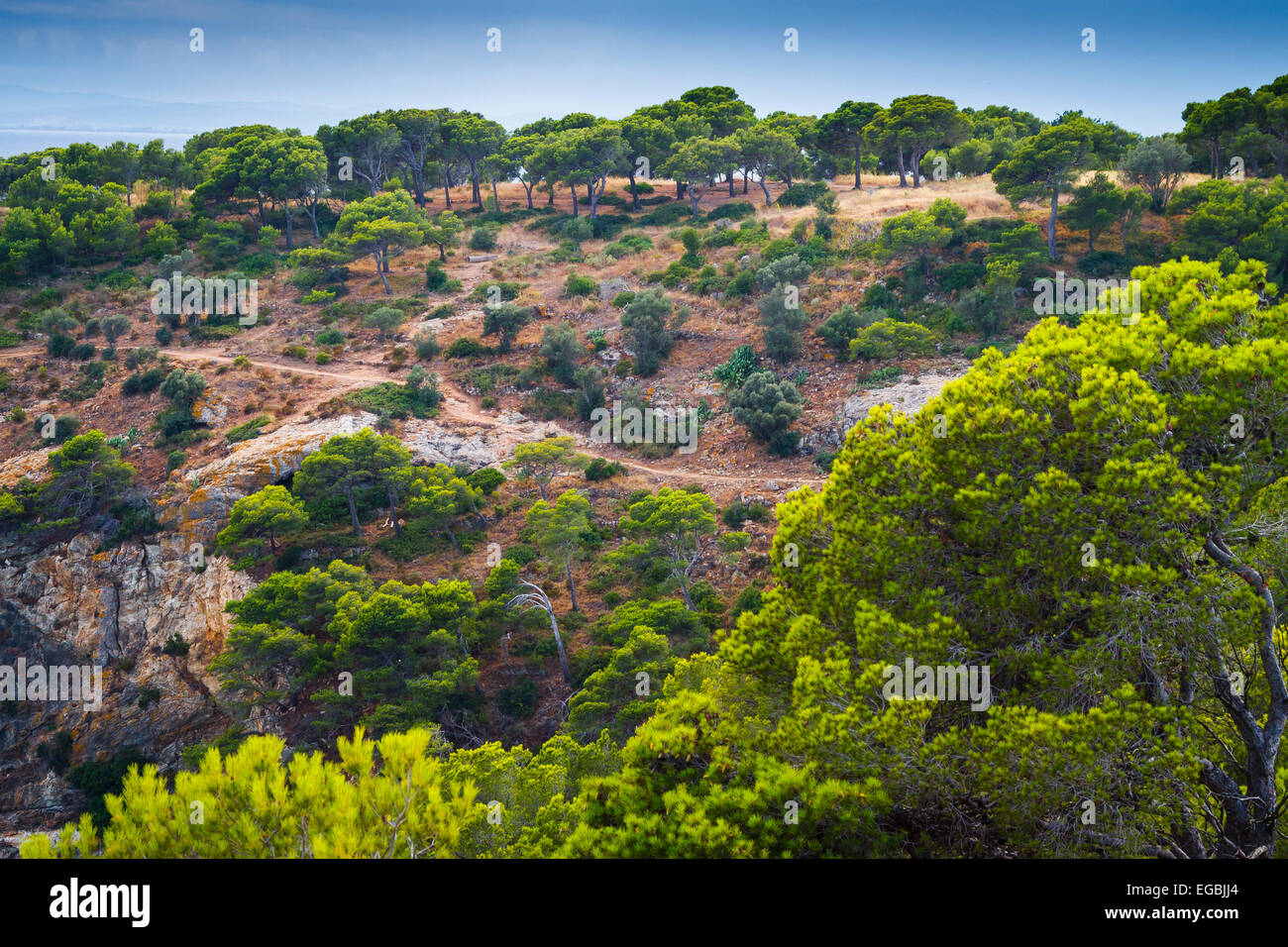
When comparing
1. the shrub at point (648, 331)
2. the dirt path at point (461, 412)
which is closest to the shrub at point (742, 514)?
the dirt path at point (461, 412)

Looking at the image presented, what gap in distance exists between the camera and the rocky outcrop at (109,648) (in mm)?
28469

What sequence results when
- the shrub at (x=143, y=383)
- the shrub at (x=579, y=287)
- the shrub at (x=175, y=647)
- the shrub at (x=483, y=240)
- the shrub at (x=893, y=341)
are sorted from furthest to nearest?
the shrub at (x=483, y=240) → the shrub at (x=579, y=287) → the shrub at (x=143, y=383) → the shrub at (x=893, y=341) → the shrub at (x=175, y=647)

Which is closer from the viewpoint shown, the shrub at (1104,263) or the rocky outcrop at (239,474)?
the rocky outcrop at (239,474)

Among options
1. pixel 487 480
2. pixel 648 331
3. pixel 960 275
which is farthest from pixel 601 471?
pixel 960 275

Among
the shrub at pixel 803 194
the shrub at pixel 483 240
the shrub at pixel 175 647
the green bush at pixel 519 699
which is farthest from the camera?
the shrub at pixel 483 240

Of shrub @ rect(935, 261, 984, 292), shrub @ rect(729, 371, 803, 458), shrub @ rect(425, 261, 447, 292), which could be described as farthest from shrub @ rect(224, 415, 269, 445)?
shrub @ rect(935, 261, 984, 292)

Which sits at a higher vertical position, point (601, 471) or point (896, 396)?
point (896, 396)

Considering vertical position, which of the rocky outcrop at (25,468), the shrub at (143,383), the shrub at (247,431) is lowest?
the rocky outcrop at (25,468)

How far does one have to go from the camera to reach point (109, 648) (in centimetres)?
3172

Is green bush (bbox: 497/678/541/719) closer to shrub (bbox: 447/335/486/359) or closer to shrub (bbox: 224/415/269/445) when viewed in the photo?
shrub (bbox: 224/415/269/445)

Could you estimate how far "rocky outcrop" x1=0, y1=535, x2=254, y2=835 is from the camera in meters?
28.5

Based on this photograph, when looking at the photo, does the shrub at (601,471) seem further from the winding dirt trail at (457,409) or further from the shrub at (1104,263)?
the shrub at (1104,263)

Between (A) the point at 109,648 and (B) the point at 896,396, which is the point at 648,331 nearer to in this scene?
(B) the point at 896,396
